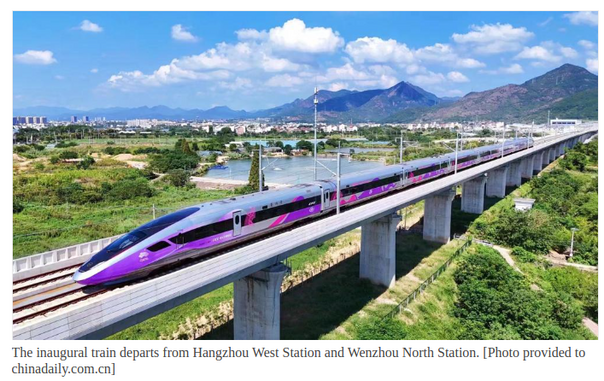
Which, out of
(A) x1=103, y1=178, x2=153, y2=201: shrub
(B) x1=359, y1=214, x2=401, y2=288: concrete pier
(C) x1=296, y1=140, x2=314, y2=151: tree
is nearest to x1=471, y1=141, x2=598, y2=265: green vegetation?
(B) x1=359, y1=214, x2=401, y2=288: concrete pier

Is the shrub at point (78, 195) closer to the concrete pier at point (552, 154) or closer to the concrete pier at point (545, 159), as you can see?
the concrete pier at point (545, 159)

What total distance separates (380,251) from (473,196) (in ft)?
84.0

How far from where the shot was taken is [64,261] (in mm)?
17016

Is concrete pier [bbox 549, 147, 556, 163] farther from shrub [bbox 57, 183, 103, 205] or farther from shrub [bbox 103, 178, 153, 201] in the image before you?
shrub [bbox 57, 183, 103, 205]

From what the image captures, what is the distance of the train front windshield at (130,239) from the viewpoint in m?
14.5

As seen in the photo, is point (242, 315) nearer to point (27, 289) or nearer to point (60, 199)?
point (27, 289)

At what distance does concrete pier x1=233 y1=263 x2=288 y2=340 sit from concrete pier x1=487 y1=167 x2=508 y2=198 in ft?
160

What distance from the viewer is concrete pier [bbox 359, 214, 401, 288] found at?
29594 millimetres

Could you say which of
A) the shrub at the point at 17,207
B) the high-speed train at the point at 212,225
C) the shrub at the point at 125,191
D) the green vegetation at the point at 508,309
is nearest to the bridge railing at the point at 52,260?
the high-speed train at the point at 212,225

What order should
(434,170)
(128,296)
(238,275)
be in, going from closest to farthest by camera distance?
(128,296) < (238,275) < (434,170)

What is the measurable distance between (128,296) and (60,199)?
48712 millimetres

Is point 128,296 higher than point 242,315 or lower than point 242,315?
higher

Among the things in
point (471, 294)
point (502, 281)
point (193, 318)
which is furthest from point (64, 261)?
point (502, 281)

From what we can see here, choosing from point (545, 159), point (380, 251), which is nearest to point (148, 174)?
point (380, 251)
